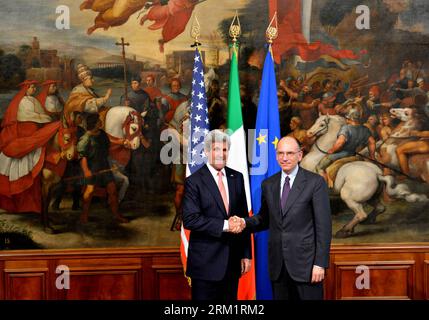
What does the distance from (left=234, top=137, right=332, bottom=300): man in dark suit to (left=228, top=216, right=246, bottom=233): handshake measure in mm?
275

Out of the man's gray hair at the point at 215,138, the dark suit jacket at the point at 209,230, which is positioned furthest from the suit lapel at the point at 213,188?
the man's gray hair at the point at 215,138

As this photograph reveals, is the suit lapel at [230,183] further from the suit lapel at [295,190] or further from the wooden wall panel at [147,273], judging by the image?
the wooden wall panel at [147,273]

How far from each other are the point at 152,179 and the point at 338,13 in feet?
Result: 10.9

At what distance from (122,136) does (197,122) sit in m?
1.12

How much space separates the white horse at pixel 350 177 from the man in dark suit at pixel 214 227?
8.29 feet

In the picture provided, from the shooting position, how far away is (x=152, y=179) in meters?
7.54

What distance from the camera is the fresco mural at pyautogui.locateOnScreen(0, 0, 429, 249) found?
7.41 m

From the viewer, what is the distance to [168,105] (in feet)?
24.8

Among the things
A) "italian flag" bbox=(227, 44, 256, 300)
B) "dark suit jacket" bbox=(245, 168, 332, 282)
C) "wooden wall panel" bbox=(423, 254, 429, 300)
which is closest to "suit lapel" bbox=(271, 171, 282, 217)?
"dark suit jacket" bbox=(245, 168, 332, 282)

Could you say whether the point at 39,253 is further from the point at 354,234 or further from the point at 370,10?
the point at 370,10

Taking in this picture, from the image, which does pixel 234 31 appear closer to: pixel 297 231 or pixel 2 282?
pixel 297 231

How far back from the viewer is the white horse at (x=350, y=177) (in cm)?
766

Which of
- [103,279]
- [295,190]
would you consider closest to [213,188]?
[295,190]

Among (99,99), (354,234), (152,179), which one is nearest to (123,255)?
(152,179)
